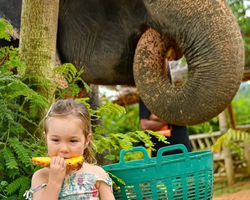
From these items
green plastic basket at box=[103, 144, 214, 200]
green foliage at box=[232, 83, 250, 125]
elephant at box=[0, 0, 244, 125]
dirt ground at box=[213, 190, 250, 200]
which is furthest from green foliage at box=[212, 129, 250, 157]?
green plastic basket at box=[103, 144, 214, 200]

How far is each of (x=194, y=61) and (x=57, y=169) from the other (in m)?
1.26

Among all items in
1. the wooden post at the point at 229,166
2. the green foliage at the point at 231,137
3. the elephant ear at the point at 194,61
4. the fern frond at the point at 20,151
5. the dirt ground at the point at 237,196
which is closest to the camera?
the fern frond at the point at 20,151

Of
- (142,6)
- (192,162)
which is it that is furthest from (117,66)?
(192,162)

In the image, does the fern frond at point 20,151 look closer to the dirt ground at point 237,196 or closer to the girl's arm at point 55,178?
the girl's arm at point 55,178

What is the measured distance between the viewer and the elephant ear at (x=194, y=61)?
260 cm

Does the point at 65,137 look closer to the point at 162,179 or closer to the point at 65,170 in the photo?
the point at 65,170

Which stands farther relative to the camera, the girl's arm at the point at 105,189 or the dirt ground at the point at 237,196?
the dirt ground at the point at 237,196

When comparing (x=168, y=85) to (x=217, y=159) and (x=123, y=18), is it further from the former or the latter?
(x=217, y=159)

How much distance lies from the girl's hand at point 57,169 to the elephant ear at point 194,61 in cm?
105

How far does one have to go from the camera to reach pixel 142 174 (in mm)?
2219

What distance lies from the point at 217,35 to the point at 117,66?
107 cm

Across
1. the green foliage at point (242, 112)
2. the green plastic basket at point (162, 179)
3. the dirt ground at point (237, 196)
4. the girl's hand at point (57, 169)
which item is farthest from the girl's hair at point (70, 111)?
the green foliage at point (242, 112)

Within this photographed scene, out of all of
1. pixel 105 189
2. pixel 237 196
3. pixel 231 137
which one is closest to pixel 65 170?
pixel 105 189

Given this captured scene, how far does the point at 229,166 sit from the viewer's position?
7.40 m
